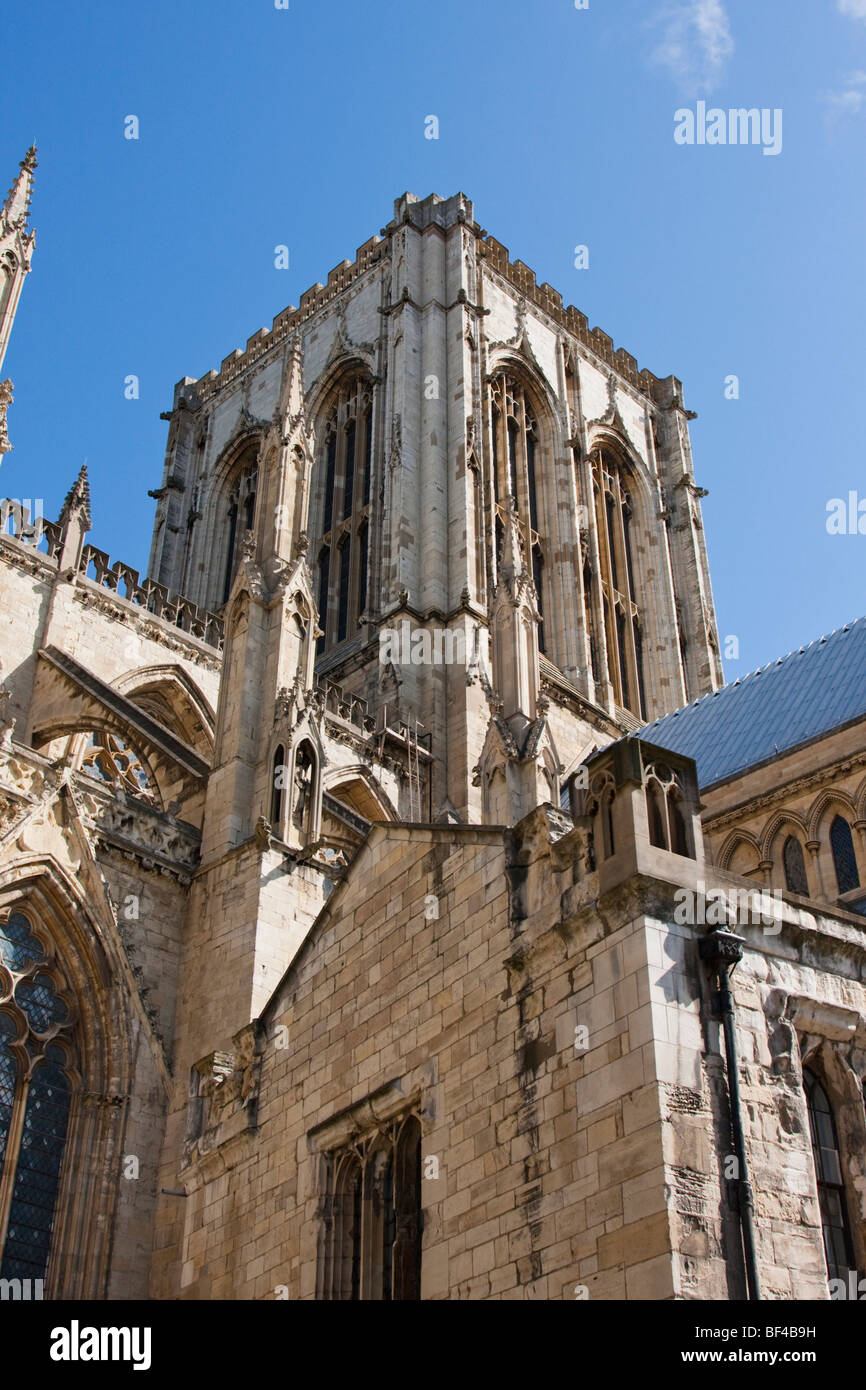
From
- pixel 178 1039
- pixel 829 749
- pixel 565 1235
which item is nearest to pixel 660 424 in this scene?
pixel 829 749

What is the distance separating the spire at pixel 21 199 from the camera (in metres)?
24.6

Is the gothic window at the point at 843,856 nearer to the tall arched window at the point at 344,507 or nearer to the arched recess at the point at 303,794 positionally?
the arched recess at the point at 303,794

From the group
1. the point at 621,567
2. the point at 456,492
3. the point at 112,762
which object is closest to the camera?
the point at 112,762

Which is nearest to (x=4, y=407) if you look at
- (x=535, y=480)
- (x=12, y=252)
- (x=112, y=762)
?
(x=12, y=252)

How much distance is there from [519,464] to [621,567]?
513 centimetres

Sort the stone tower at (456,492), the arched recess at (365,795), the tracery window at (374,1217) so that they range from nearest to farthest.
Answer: the tracery window at (374,1217)
the arched recess at (365,795)
the stone tower at (456,492)

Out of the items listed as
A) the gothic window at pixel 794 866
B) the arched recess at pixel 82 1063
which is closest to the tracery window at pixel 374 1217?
the arched recess at pixel 82 1063

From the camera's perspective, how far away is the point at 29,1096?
53.3ft

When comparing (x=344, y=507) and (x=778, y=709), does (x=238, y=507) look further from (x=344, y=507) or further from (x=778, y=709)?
(x=778, y=709)

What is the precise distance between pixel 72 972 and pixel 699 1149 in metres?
10.2

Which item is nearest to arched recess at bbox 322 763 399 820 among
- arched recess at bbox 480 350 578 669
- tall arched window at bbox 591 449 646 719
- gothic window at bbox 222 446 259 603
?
arched recess at bbox 480 350 578 669

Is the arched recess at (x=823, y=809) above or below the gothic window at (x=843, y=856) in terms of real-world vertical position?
above

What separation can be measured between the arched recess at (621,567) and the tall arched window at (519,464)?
1.79 meters
